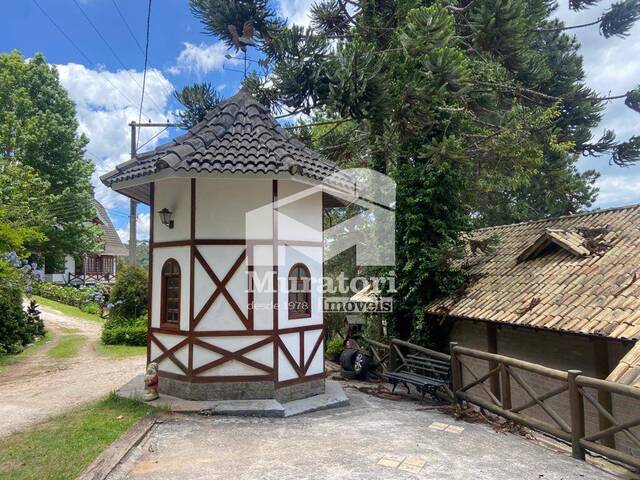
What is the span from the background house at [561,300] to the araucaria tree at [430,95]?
103 cm

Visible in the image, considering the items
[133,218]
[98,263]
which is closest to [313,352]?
[133,218]

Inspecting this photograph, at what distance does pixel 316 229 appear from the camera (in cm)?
843

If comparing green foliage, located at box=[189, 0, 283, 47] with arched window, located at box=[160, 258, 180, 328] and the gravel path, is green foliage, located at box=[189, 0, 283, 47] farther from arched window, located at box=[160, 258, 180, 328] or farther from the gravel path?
the gravel path

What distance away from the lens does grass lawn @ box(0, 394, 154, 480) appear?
4.69 m

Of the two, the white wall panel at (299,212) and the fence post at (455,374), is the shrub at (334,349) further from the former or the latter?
the white wall panel at (299,212)

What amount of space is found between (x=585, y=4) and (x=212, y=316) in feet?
41.0

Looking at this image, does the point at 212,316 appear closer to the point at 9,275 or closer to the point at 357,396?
the point at 357,396

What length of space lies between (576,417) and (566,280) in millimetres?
3755

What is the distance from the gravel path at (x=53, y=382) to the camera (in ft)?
23.1

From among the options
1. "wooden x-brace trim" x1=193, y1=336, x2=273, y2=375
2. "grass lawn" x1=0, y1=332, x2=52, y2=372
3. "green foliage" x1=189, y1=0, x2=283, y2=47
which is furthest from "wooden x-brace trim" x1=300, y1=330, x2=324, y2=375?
"grass lawn" x1=0, y1=332, x2=52, y2=372

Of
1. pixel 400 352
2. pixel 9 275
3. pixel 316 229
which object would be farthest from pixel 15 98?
pixel 400 352

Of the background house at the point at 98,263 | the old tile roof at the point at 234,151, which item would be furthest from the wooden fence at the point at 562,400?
the background house at the point at 98,263

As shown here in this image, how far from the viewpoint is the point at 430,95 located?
28.4 ft

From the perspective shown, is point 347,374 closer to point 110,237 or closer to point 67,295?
point 67,295
